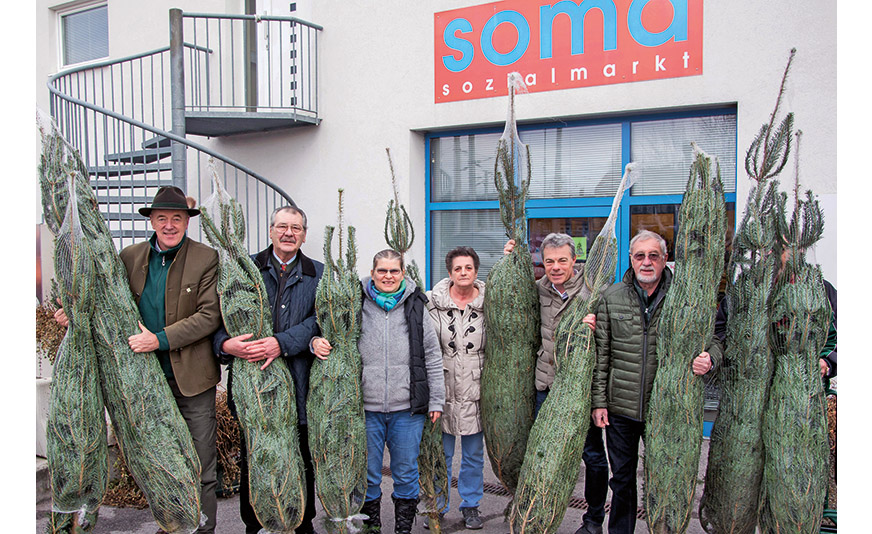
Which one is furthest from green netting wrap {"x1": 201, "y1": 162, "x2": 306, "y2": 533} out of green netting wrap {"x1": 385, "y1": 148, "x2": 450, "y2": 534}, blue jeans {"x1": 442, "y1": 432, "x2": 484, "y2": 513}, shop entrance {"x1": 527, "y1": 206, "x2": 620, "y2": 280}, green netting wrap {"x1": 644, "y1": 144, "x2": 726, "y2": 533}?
shop entrance {"x1": 527, "y1": 206, "x2": 620, "y2": 280}

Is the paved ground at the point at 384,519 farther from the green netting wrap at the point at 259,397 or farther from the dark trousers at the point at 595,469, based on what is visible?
the green netting wrap at the point at 259,397

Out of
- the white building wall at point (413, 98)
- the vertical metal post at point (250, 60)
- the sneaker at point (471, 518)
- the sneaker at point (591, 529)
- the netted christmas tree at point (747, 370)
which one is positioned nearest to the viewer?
the netted christmas tree at point (747, 370)

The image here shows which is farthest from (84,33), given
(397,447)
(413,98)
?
(397,447)

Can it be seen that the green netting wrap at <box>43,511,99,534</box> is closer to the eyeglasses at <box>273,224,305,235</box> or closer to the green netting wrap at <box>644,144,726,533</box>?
the eyeglasses at <box>273,224,305,235</box>

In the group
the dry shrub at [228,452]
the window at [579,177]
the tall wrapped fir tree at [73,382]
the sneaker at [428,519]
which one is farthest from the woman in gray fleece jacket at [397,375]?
the window at [579,177]

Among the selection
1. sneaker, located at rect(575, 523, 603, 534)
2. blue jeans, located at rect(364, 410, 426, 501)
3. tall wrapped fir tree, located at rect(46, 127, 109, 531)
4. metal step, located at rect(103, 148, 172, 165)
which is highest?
metal step, located at rect(103, 148, 172, 165)

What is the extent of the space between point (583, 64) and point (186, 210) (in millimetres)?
3805

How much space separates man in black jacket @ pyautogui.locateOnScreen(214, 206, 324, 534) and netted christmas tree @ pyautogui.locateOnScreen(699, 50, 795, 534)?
6.80 ft

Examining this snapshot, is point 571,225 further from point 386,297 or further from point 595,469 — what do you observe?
point 386,297

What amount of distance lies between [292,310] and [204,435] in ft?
2.63

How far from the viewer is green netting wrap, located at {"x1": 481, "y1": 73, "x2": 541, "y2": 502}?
3541 mm

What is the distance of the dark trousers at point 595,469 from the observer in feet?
11.8

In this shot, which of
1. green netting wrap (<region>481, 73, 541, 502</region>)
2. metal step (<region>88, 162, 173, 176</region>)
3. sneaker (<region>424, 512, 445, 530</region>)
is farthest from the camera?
metal step (<region>88, 162, 173, 176</region>)

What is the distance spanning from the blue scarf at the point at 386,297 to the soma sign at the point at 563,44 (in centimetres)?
322
